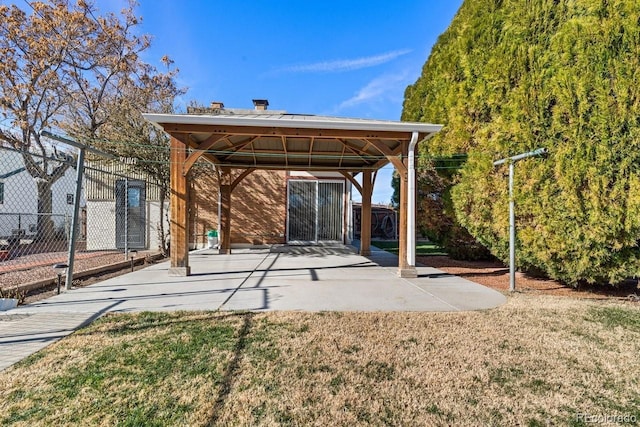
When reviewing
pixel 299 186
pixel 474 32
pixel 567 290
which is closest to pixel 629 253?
pixel 567 290

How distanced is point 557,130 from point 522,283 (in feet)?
10.5

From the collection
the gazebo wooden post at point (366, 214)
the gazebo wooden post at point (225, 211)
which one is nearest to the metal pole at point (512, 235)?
the gazebo wooden post at point (366, 214)

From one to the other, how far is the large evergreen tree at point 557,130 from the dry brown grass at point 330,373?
6.27 ft

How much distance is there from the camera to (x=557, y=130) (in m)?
5.50

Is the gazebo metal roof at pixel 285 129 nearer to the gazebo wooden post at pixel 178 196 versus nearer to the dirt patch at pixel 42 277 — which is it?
the gazebo wooden post at pixel 178 196

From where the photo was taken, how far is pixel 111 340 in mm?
3289

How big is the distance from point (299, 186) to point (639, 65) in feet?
32.3

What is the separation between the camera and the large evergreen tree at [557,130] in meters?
4.99

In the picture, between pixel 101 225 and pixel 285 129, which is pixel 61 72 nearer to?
pixel 101 225

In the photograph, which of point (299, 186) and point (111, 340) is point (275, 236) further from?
point (111, 340)

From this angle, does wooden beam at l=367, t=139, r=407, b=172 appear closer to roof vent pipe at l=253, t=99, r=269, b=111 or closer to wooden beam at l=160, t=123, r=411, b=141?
wooden beam at l=160, t=123, r=411, b=141

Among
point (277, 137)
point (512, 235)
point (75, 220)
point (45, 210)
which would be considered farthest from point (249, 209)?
point (512, 235)

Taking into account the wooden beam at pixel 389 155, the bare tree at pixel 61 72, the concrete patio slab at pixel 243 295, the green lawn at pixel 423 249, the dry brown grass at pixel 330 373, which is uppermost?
the bare tree at pixel 61 72

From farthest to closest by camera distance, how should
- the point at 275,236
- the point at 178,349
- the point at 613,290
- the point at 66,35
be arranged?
the point at 275,236
the point at 66,35
the point at 613,290
the point at 178,349
